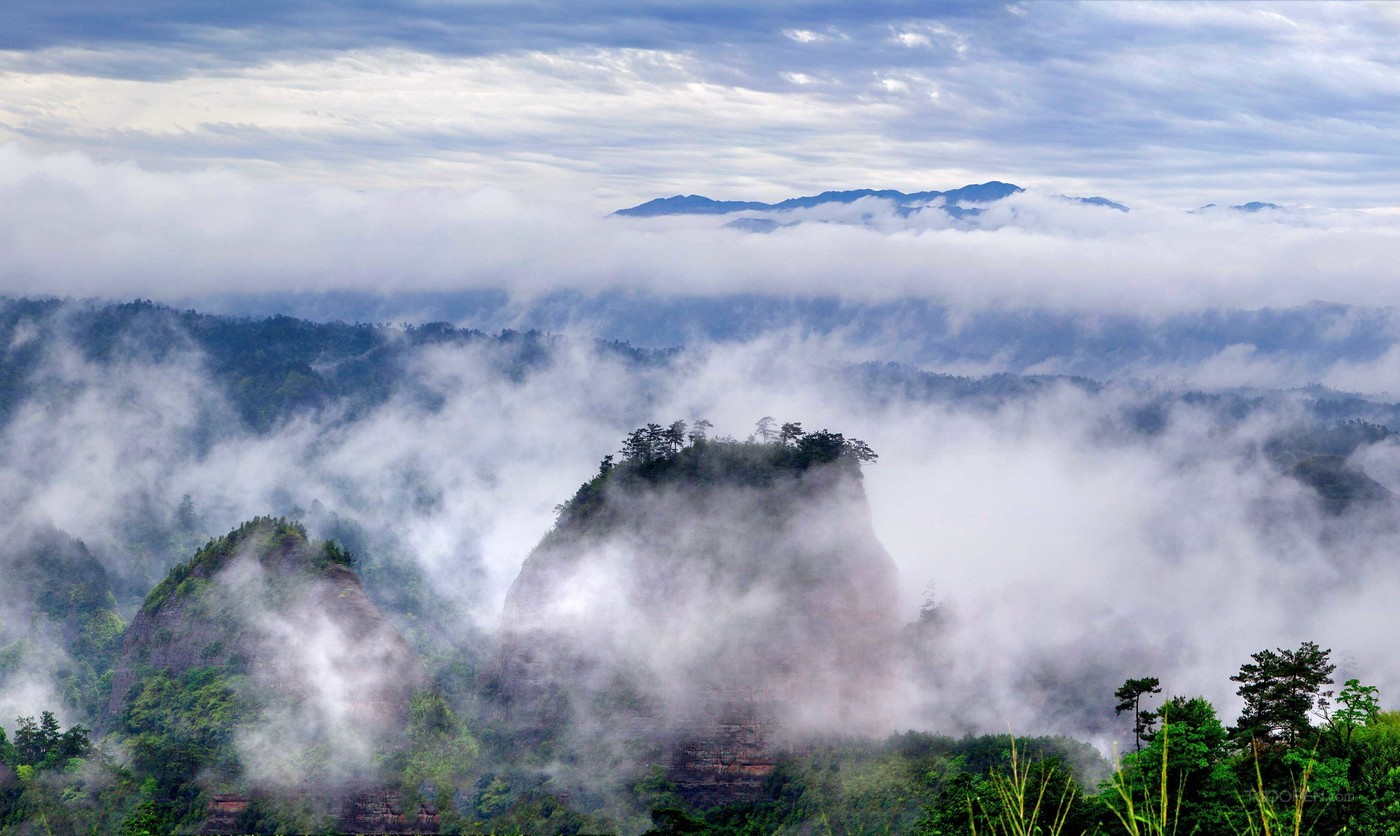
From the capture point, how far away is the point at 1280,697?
47.6 meters

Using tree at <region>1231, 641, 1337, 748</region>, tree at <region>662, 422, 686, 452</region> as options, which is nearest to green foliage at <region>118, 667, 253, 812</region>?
tree at <region>662, 422, 686, 452</region>

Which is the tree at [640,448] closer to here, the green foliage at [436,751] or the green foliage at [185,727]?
the green foliage at [436,751]

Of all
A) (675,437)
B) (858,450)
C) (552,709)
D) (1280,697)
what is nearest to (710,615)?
(552,709)

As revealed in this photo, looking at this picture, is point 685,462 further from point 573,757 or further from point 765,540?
point 573,757

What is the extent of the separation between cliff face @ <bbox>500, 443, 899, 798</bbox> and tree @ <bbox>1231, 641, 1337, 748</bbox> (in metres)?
46.2

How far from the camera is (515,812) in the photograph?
90.9 meters

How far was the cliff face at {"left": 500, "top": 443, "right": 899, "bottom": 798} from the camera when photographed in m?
94.6

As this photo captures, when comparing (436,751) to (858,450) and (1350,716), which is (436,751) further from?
(1350,716)

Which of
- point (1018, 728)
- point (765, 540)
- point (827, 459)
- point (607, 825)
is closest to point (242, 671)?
point (607, 825)

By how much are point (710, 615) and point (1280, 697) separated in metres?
57.3

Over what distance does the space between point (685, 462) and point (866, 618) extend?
20.7 metres

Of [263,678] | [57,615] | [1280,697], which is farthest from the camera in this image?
[57,615]

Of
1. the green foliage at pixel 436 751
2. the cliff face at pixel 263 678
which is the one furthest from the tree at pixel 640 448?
the green foliage at pixel 436 751

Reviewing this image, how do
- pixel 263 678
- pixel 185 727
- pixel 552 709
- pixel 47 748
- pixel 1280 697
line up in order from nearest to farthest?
pixel 1280 697 → pixel 47 748 → pixel 185 727 → pixel 263 678 → pixel 552 709
